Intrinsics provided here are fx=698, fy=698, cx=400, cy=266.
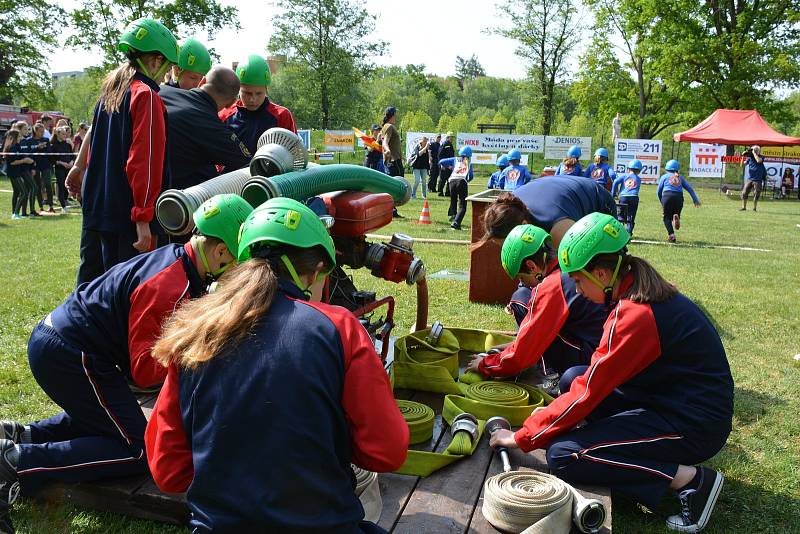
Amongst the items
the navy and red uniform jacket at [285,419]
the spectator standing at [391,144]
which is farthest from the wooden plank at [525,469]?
the spectator standing at [391,144]

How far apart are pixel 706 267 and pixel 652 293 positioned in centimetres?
737

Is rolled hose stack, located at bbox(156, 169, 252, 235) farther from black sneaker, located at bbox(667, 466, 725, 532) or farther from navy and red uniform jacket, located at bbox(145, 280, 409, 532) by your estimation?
black sneaker, located at bbox(667, 466, 725, 532)

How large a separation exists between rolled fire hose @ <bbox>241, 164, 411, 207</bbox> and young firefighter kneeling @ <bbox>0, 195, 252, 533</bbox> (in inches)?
18.6

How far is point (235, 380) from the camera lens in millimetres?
1786

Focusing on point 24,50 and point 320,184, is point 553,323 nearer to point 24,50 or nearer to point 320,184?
point 320,184

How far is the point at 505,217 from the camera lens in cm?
434

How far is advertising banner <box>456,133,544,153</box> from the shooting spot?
29.4 meters

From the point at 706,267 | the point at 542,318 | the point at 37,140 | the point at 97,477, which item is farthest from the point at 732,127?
the point at 97,477

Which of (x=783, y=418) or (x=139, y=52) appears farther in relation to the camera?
(x=783, y=418)

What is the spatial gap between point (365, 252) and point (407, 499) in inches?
60.6

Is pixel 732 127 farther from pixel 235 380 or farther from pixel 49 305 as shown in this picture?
pixel 235 380

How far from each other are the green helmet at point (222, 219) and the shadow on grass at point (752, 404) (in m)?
3.22

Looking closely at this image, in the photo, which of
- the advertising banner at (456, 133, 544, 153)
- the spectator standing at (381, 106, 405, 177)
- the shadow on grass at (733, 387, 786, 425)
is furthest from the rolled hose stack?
the advertising banner at (456, 133, 544, 153)

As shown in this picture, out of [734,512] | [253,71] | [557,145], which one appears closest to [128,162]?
[253,71]
